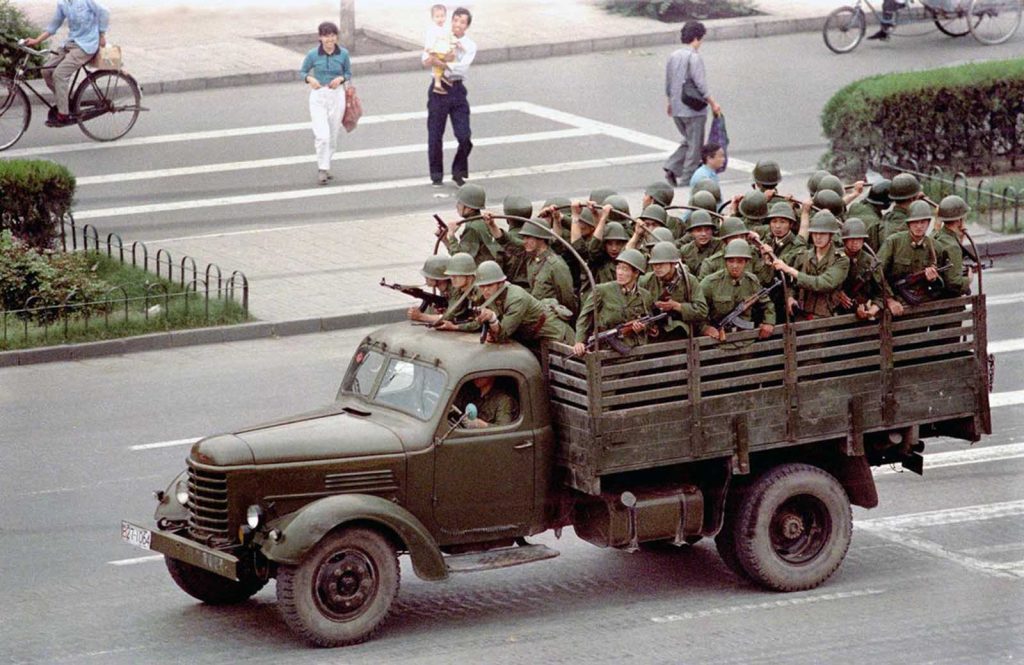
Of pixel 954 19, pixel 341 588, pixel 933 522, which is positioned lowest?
pixel 933 522

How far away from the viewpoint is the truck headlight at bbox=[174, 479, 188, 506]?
11.7m

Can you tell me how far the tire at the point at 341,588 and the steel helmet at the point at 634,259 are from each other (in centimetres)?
230

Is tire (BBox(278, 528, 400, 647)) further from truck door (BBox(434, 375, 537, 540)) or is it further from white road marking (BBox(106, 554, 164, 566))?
white road marking (BBox(106, 554, 164, 566))

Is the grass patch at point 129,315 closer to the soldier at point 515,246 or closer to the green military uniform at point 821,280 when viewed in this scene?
the soldier at point 515,246

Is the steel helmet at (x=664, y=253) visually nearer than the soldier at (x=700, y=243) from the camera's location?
Yes

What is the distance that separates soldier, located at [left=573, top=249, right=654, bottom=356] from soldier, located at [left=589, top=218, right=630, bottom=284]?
0.99m

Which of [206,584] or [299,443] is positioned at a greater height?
A: [299,443]

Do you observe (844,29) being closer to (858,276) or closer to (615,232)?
(615,232)

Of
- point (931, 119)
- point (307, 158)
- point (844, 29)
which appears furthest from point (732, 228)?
point (844, 29)

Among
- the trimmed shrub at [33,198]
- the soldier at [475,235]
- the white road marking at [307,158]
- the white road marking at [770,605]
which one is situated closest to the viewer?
the white road marking at [770,605]

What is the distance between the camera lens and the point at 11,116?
24.4m

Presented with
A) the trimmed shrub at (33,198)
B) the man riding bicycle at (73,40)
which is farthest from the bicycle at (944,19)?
the trimmed shrub at (33,198)

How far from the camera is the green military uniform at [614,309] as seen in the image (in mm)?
11961

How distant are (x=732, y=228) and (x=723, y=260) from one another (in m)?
Result: 0.39
